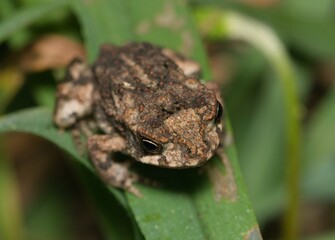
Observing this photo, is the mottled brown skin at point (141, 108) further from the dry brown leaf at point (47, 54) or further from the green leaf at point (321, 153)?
the green leaf at point (321, 153)

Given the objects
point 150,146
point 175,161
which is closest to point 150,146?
point 150,146

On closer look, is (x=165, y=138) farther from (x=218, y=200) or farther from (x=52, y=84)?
(x=52, y=84)

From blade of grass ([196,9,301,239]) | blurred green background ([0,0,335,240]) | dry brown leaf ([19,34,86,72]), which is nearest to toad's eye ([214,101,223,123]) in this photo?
blurred green background ([0,0,335,240])

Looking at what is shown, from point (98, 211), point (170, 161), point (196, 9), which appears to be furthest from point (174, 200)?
point (196, 9)

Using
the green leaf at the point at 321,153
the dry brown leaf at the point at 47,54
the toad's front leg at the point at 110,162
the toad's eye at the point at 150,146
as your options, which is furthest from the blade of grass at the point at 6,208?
the green leaf at the point at 321,153

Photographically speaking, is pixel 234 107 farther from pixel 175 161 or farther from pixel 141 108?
pixel 175 161

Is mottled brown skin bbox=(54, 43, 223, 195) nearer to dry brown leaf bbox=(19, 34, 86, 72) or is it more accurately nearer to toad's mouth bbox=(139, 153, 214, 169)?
toad's mouth bbox=(139, 153, 214, 169)

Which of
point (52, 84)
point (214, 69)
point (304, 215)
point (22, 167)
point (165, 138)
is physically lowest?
point (22, 167)
